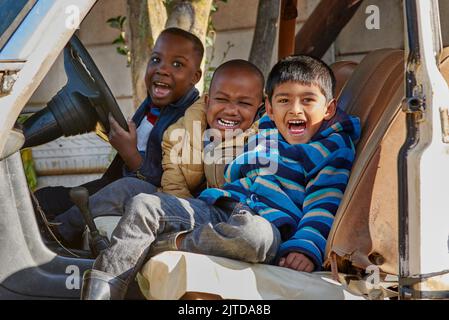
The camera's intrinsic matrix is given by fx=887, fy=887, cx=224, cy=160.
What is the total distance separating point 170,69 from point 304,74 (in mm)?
842

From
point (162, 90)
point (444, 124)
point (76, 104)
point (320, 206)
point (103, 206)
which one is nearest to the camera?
point (444, 124)

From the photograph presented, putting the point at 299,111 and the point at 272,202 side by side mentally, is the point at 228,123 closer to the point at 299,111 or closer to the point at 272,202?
the point at 299,111

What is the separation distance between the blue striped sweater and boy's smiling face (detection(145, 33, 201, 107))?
79cm

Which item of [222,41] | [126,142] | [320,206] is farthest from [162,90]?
[222,41]

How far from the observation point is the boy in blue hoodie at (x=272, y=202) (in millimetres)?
2424

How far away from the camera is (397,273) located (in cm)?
238

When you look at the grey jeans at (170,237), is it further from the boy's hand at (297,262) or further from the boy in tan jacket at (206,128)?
the boy in tan jacket at (206,128)

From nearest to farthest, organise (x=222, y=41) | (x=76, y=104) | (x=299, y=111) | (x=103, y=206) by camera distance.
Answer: (x=299, y=111) → (x=103, y=206) → (x=76, y=104) → (x=222, y=41)

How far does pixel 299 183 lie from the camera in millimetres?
2703

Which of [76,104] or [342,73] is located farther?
[342,73]

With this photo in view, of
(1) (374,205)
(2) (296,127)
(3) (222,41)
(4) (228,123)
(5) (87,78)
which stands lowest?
(1) (374,205)

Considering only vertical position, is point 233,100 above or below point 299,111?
above
